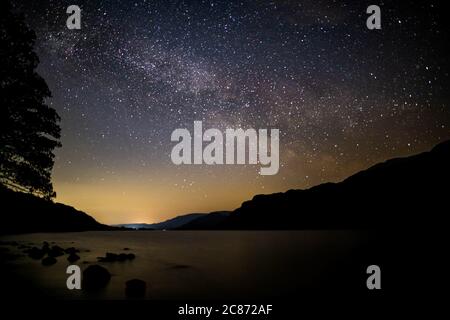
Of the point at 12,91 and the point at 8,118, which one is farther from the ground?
the point at 12,91

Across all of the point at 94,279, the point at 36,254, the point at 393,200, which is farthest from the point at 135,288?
the point at 393,200

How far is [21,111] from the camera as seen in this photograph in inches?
408

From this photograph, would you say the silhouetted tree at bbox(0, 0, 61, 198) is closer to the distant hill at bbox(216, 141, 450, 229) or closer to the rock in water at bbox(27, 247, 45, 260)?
the rock in water at bbox(27, 247, 45, 260)

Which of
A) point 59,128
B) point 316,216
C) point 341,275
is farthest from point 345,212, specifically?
point 59,128

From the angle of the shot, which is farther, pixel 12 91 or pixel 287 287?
pixel 287 287

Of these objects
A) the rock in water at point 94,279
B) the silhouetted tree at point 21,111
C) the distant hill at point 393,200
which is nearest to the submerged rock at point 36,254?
the rock in water at point 94,279

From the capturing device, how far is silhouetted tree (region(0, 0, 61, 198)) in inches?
397

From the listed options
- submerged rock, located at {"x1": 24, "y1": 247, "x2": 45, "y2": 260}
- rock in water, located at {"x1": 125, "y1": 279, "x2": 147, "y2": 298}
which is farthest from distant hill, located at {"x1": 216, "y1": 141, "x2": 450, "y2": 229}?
rock in water, located at {"x1": 125, "y1": 279, "x2": 147, "y2": 298}

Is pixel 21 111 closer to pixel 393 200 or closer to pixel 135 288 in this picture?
pixel 135 288

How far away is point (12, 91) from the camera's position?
33.2 ft
